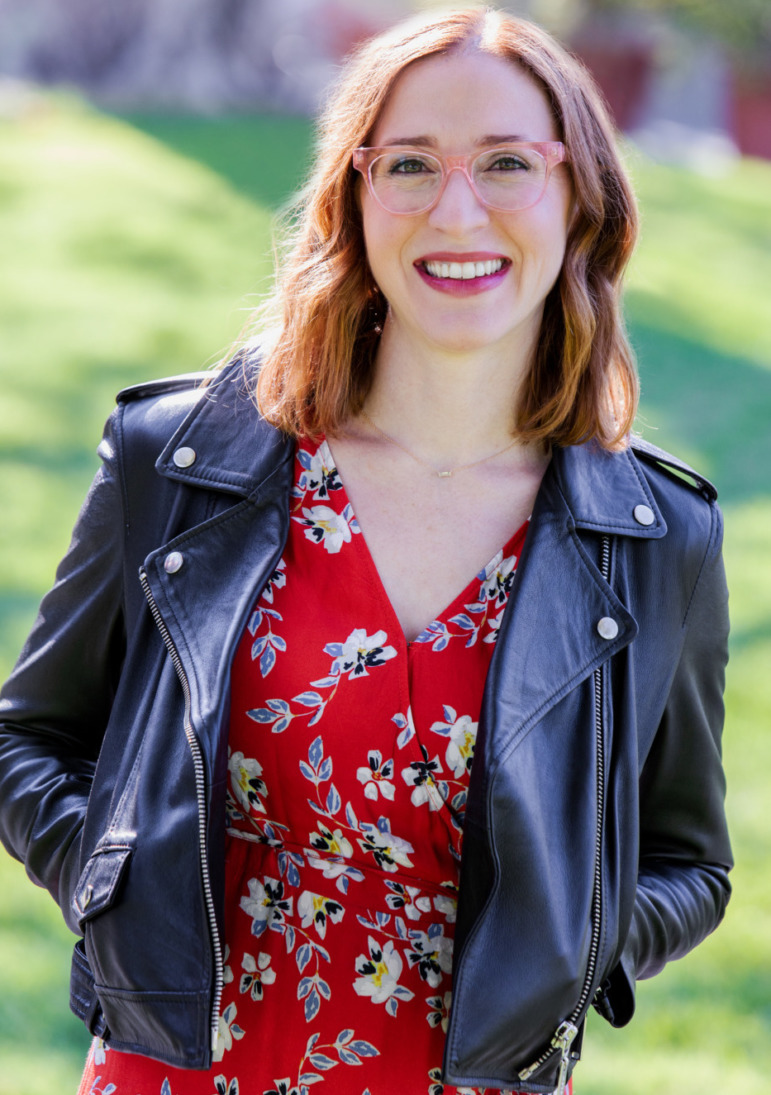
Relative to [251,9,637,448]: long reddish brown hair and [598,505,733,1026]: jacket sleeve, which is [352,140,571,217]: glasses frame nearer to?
[251,9,637,448]: long reddish brown hair

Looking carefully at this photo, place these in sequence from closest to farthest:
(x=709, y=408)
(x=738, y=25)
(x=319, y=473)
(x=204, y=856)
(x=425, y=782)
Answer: (x=204, y=856) < (x=425, y=782) < (x=319, y=473) < (x=709, y=408) < (x=738, y=25)

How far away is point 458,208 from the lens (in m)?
1.97

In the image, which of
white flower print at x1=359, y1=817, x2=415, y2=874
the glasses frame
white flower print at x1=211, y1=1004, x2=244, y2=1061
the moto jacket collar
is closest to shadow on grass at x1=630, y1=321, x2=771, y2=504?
the moto jacket collar

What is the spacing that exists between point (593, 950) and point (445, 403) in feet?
2.85

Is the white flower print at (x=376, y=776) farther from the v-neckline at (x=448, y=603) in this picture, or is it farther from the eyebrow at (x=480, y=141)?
the eyebrow at (x=480, y=141)

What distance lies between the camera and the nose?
1972mm

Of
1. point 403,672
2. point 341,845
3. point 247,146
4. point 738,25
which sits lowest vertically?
point 341,845

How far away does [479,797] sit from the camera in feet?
6.00

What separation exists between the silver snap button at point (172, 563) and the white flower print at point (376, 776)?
39 centimetres

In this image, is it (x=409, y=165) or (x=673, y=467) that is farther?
(x=673, y=467)

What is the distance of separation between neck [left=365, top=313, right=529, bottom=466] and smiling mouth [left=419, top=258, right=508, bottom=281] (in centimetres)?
16

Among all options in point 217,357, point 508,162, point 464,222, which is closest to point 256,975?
point 464,222

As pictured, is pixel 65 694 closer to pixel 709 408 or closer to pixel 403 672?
pixel 403 672

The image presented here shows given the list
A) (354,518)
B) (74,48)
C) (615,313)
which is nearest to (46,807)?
(354,518)
